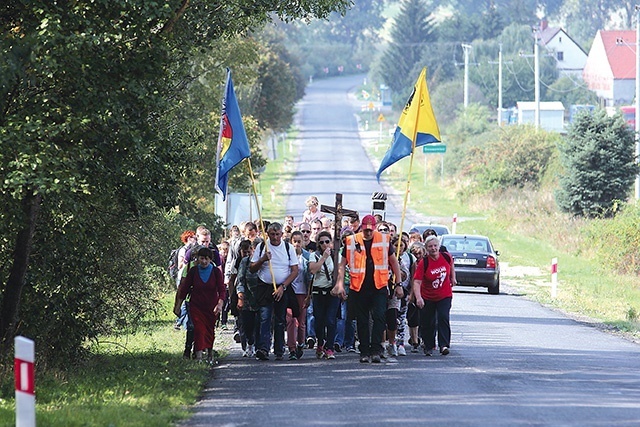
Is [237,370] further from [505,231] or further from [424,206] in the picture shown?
[424,206]

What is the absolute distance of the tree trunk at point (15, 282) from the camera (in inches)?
579

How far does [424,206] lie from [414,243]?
4601cm

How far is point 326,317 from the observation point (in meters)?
17.1

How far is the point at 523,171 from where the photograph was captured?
210 feet

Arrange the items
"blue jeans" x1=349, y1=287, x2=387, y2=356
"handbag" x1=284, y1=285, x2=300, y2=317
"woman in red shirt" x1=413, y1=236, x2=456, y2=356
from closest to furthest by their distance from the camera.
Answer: "blue jeans" x1=349, y1=287, x2=387, y2=356 → "handbag" x1=284, y1=285, x2=300, y2=317 → "woman in red shirt" x1=413, y1=236, x2=456, y2=356

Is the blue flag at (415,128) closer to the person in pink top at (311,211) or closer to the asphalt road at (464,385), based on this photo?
the asphalt road at (464,385)

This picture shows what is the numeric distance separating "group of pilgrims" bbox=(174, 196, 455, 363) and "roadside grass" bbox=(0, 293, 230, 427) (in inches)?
36.0

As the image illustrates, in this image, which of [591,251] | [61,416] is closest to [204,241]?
[61,416]

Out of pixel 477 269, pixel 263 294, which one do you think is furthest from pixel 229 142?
pixel 477 269

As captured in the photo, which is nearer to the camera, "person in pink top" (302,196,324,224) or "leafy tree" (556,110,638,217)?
"person in pink top" (302,196,324,224)

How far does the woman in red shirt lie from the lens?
56.8 feet

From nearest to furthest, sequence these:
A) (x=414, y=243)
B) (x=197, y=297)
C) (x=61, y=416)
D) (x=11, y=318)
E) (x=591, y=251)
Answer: (x=61, y=416) < (x=11, y=318) < (x=197, y=297) < (x=414, y=243) < (x=591, y=251)

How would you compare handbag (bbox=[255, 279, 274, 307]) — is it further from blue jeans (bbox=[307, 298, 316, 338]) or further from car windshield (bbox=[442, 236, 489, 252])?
car windshield (bbox=[442, 236, 489, 252])

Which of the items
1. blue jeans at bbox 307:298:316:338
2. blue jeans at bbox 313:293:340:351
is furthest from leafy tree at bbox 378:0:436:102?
blue jeans at bbox 313:293:340:351
